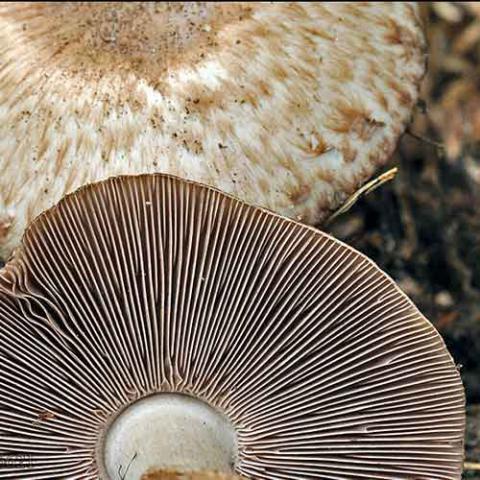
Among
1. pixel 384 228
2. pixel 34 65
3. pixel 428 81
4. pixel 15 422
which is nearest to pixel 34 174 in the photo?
pixel 34 65

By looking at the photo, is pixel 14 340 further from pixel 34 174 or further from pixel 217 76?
pixel 217 76

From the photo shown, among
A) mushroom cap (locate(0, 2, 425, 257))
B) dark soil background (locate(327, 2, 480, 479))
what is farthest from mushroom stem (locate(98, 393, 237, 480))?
dark soil background (locate(327, 2, 480, 479))

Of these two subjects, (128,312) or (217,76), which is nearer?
(128,312)

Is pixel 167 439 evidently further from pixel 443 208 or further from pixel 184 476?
pixel 443 208

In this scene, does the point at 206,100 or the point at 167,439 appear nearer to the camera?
the point at 167,439

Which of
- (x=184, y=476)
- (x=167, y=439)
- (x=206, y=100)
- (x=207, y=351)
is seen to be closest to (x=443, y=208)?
(x=206, y=100)

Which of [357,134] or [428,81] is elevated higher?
[357,134]

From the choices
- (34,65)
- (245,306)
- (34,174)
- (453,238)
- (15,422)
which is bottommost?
(453,238)
